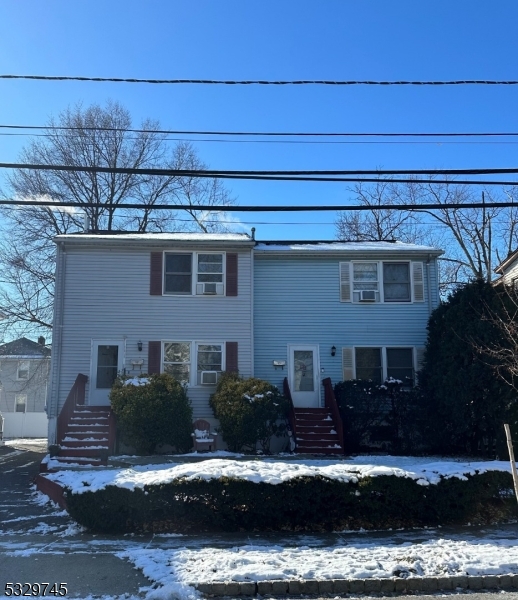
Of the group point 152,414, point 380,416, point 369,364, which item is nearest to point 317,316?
point 369,364

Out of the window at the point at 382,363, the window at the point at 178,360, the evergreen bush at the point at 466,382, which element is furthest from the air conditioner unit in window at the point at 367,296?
the window at the point at 178,360

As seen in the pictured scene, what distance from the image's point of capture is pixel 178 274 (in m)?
17.4

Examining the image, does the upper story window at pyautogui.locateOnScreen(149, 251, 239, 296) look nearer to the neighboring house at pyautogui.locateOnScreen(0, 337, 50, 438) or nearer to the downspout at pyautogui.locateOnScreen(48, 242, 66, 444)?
the downspout at pyautogui.locateOnScreen(48, 242, 66, 444)

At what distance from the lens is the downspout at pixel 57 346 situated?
642 inches

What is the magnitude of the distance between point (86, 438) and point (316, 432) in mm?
5901

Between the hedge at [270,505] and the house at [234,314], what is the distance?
7.36 meters

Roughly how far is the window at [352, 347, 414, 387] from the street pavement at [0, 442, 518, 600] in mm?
9253

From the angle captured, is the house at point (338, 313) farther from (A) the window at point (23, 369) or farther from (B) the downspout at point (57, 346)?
(A) the window at point (23, 369)

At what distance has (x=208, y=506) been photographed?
831 cm

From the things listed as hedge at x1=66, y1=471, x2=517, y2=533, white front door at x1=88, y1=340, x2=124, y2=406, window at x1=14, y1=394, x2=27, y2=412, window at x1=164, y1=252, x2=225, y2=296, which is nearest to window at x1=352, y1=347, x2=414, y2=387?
window at x1=164, y1=252, x2=225, y2=296

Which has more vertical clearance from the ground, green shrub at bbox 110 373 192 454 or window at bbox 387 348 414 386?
window at bbox 387 348 414 386

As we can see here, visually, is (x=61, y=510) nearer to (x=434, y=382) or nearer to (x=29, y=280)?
(x=434, y=382)

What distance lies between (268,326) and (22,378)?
2454cm

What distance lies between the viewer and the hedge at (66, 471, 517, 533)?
8273 millimetres
